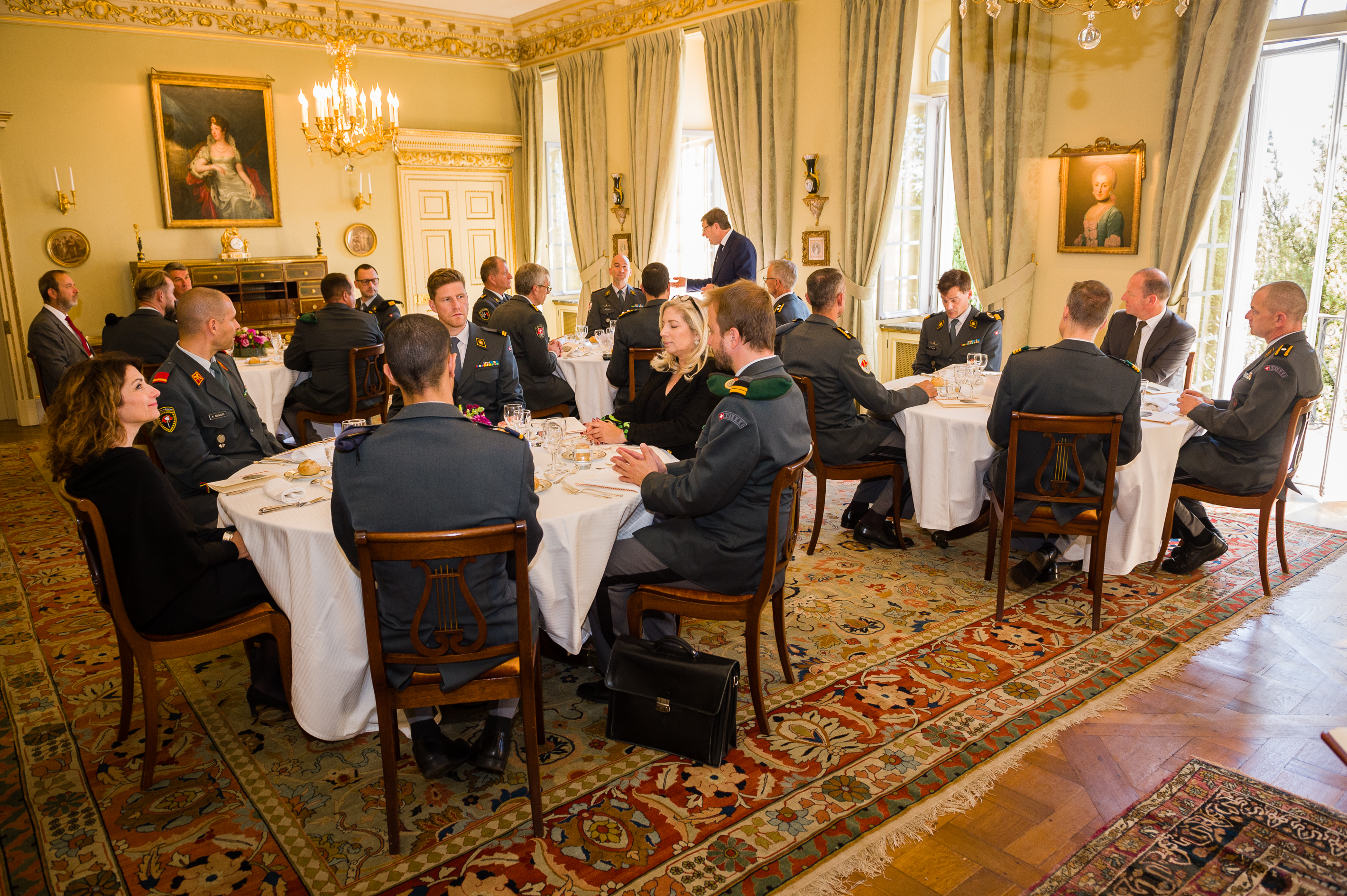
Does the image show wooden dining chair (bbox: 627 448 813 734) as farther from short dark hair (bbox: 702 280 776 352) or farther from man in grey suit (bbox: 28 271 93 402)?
man in grey suit (bbox: 28 271 93 402)

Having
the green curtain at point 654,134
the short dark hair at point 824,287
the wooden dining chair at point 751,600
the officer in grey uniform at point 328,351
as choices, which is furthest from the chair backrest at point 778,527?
the green curtain at point 654,134

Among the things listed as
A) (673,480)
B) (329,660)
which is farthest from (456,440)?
(329,660)

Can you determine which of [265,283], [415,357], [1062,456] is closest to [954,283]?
[1062,456]

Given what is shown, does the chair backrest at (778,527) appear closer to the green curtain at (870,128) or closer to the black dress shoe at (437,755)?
the black dress shoe at (437,755)

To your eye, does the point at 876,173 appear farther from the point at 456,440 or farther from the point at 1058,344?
the point at 456,440

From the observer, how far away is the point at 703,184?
36.6 ft

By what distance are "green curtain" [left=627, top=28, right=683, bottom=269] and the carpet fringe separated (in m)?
7.21

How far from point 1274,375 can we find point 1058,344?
1.09m

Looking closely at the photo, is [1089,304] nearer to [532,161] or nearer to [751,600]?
[751,600]

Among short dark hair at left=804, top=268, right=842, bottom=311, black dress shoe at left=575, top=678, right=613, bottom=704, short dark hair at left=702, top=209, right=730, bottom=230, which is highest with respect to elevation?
short dark hair at left=702, top=209, right=730, bottom=230

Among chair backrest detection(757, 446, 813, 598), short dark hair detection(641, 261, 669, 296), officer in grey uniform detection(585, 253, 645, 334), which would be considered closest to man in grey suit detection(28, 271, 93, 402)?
officer in grey uniform detection(585, 253, 645, 334)

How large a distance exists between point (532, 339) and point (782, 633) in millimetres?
3286

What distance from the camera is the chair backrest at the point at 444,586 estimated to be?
2211mm

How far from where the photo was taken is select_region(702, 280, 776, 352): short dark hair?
3.02m
